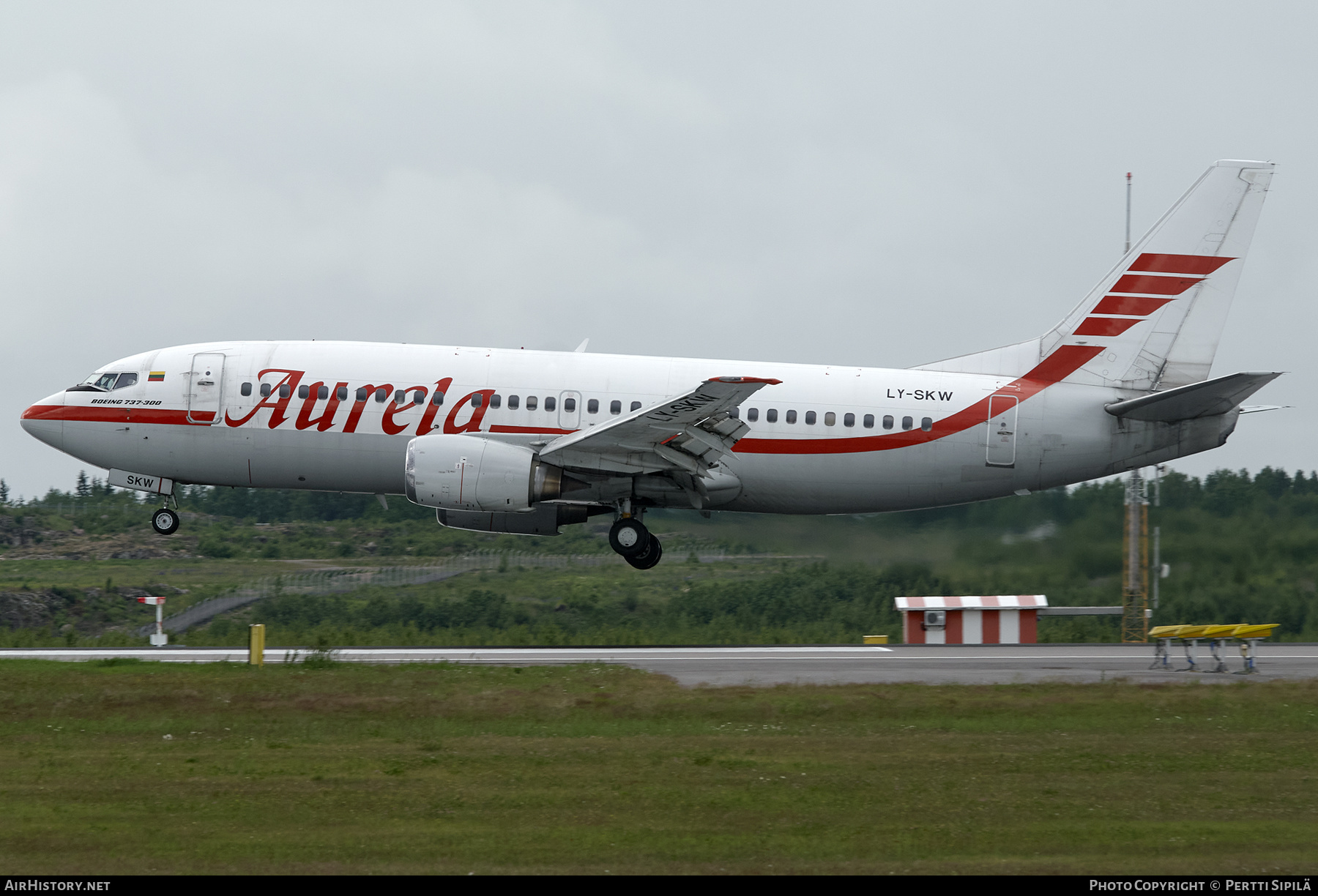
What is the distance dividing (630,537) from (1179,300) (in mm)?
12747

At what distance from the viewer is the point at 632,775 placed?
1398 cm

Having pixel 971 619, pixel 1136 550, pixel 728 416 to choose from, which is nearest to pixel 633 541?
pixel 728 416

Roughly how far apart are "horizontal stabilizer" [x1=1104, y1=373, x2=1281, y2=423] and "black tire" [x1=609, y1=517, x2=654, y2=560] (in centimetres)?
1000

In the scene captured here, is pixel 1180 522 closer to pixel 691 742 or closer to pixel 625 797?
pixel 691 742

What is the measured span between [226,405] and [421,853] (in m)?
16.9

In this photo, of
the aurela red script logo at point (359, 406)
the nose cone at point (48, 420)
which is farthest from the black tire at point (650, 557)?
the nose cone at point (48, 420)

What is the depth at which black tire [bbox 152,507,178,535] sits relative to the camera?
26703 millimetres

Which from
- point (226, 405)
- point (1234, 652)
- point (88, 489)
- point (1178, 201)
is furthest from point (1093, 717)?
point (88, 489)

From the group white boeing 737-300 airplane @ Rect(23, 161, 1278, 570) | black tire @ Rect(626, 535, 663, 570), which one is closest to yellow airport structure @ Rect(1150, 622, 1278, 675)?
white boeing 737-300 airplane @ Rect(23, 161, 1278, 570)

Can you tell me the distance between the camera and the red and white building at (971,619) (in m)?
30.6

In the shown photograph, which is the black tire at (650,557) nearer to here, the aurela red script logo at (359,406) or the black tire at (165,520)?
the aurela red script logo at (359,406)

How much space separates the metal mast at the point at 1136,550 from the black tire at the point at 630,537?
514 inches

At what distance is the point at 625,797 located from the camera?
42.5 ft

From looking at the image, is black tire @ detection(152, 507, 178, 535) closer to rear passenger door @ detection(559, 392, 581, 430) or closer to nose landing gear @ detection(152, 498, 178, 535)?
nose landing gear @ detection(152, 498, 178, 535)
